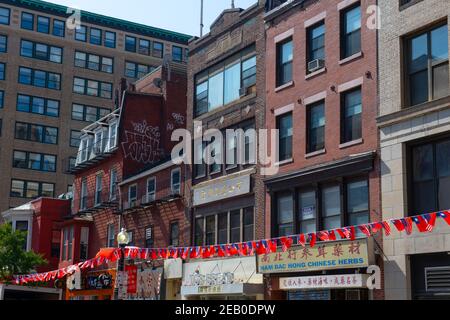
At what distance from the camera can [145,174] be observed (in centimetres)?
4009

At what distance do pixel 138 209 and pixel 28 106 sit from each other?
4571 cm

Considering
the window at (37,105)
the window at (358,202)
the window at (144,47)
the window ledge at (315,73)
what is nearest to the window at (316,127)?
the window ledge at (315,73)

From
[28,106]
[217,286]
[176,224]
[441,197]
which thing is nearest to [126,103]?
[176,224]

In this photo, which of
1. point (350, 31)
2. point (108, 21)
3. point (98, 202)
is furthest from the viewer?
point (108, 21)

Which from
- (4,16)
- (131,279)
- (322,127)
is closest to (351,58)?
(322,127)

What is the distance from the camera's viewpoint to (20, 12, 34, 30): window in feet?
270

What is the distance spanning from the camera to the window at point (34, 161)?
261ft

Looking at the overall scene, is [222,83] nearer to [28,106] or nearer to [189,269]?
[189,269]

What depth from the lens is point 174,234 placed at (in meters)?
35.9

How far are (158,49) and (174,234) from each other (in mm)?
57245

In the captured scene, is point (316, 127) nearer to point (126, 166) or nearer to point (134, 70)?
point (126, 166)

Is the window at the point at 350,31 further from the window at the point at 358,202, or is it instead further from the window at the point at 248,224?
the window at the point at 248,224

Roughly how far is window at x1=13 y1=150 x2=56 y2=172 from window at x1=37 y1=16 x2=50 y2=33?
15.1m

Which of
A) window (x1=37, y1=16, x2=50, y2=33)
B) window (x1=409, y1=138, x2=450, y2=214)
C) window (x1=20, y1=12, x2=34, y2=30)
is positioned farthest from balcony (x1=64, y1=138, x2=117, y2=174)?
window (x1=37, y1=16, x2=50, y2=33)
